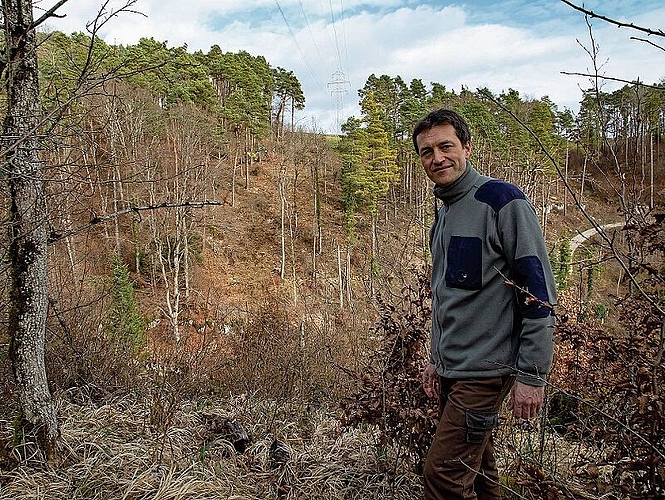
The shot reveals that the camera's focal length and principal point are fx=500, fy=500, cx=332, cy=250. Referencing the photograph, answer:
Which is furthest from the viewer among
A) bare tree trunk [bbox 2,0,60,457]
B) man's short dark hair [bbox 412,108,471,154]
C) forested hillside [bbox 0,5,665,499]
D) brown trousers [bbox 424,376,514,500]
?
bare tree trunk [bbox 2,0,60,457]

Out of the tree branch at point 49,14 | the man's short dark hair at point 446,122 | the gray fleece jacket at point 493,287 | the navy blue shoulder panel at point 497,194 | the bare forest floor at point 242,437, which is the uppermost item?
the tree branch at point 49,14

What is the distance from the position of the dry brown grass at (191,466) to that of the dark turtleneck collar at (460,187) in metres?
1.81

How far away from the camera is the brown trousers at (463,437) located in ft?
6.95

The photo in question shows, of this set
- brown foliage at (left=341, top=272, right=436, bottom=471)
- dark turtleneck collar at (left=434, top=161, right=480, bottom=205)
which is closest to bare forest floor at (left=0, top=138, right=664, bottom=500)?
brown foliage at (left=341, top=272, right=436, bottom=471)

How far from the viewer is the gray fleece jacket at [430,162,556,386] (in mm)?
2020

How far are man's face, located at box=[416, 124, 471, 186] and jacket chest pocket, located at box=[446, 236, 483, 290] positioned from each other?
31 cm

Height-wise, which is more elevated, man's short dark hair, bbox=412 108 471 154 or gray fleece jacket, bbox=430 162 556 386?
man's short dark hair, bbox=412 108 471 154

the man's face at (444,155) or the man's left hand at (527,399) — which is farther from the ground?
the man's face at (444,155)

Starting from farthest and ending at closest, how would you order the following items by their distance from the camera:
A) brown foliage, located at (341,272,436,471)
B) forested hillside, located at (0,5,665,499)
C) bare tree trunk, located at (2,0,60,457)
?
brown foliage, located at (341,272,436,471) → bare tree trunk, located at (2,0,60,457) → forested hillside, located at (0,5,665,499)

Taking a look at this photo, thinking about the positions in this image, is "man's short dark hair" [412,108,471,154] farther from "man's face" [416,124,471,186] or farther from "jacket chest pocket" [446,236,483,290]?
"jacket chest pocket" [446,236,483,290]

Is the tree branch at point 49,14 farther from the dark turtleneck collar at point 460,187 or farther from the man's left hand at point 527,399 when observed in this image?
the man's left hand at point 527,399

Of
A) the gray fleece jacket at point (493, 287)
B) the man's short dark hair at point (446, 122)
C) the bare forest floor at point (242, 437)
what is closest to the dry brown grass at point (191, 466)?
the bare forest floor at point (242, 437)

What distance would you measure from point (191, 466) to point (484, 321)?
2134mm

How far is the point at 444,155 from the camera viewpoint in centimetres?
236
